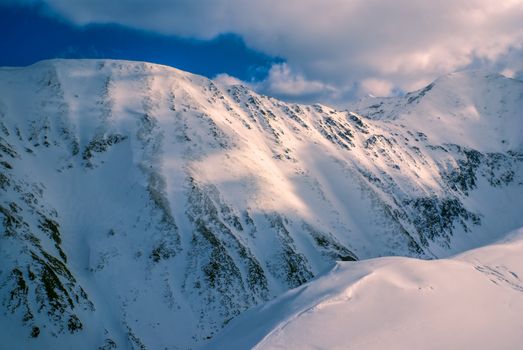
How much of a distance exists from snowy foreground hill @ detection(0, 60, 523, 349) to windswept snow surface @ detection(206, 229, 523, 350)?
0.59 ft

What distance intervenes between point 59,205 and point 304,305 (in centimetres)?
5446

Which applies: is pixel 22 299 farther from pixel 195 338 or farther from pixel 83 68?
pixel 83 68

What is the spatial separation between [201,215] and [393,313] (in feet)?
172

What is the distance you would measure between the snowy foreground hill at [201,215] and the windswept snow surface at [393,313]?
179mm

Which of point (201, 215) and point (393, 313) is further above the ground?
point (201, 215)

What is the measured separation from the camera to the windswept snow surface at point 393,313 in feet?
58.3

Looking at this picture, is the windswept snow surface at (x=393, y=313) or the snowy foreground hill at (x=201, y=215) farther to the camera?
the snowy foreground hill at (x=201, y=215)

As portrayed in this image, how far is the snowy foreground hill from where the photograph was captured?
1209 inches

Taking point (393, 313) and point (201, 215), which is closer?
point (393, 313)

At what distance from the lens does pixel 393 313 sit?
20062mm

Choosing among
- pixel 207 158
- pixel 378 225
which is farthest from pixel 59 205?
pixel 378 225

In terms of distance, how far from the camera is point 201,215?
69.6 meters

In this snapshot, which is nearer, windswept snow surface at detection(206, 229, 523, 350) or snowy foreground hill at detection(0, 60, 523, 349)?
windswept snow surface at detection(206, 229, 523, 350)

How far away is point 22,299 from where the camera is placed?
41.0 meters
